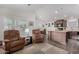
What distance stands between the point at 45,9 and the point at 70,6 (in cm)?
36

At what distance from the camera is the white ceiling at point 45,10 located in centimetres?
151

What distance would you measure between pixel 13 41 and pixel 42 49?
44cm

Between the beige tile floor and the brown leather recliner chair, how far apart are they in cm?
8

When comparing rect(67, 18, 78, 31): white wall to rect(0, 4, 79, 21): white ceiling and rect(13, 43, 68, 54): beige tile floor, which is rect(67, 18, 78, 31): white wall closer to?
rect(0, 4, 79, 21): white ceiling

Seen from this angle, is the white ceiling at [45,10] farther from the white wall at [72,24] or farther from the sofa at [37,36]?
the sofa at [37,36]

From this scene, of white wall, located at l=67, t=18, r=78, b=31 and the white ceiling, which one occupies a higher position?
the white ceiling

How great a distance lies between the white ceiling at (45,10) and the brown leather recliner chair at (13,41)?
1.01 ft

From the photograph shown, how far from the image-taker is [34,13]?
1550 millimetres

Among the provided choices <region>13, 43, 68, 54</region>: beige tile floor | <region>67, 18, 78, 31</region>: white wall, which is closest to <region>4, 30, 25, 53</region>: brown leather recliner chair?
<region>13, 43, 68, 54</region>: beige tile floor

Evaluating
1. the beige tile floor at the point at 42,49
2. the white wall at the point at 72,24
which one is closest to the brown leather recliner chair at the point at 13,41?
the beige tile floor at the point at 42,49

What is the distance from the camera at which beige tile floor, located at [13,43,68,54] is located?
5.09ft

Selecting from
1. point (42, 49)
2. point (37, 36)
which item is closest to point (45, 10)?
point (37, 36)

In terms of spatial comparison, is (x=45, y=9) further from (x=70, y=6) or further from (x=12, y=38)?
(x=12, y=38)
